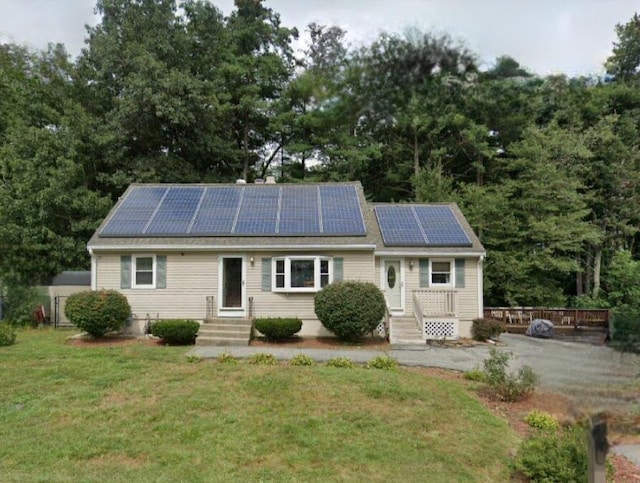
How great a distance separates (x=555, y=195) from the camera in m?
21.3

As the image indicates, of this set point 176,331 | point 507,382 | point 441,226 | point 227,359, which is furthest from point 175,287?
point 507,382

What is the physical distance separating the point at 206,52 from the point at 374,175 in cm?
1192

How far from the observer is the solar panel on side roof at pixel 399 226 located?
14.1 m

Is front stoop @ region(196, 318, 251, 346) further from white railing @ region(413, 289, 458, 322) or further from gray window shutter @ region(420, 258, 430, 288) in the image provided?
gray window shutter @ region(420, 258, 430, 288)

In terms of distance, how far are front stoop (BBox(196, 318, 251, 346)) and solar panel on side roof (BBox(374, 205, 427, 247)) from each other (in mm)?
5330

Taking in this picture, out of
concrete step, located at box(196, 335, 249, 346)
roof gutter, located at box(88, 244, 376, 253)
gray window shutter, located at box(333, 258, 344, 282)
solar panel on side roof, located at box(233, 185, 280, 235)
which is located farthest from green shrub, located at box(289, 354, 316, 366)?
solar panel on side roof, located at box(233, 185, 280, 235)

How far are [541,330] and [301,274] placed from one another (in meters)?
9.28

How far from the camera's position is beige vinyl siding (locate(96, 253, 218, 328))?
13.1 m

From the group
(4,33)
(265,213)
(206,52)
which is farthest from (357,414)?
(4,33)

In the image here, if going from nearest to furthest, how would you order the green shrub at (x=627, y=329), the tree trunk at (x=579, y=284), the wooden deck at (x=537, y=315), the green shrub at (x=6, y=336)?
the green shrub at (x=627, y=329), the green shrub at (x=6, y=336), the wooden deck at (x=537, y=315), the tree trunk at (x=579, y=284)

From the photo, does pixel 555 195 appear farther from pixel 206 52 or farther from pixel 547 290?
pixel 206 52

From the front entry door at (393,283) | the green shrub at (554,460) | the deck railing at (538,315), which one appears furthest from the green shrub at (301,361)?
the deck railing at (538,315)

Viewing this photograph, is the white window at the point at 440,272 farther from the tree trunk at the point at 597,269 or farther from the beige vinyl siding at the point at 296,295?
the tree trunk at the point at 597,269

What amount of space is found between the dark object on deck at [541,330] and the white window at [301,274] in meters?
8.26
